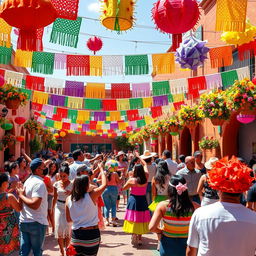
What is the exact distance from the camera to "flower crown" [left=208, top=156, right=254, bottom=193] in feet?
8.57

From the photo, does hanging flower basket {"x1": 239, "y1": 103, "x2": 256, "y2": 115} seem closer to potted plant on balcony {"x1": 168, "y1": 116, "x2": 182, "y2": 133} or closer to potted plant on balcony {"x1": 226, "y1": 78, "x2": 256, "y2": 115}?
potted plant on balcony {"x1": 226, "y1": 78, "x2": 256, "y2": 115}

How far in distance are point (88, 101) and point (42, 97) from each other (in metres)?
2.15

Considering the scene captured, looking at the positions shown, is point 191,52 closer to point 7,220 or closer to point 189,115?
point 7,220

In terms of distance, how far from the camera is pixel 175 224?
3.78 m

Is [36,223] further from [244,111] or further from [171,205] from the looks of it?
[244,111]

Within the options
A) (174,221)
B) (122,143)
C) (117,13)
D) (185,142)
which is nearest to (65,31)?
(117,13)

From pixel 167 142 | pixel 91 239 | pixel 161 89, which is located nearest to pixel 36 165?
pixel 91 239

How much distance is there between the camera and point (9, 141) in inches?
603

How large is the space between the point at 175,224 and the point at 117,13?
10.6 ft

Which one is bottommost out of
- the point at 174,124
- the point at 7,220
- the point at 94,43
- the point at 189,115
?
the point at 7,220

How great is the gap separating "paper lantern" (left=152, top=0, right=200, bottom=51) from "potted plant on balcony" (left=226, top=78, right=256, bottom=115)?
4.78 metres

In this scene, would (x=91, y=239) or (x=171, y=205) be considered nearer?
(x=171, y=205)

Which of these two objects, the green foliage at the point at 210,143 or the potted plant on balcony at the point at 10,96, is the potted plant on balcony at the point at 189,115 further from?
the potted plant on balcony at the point at 10,96

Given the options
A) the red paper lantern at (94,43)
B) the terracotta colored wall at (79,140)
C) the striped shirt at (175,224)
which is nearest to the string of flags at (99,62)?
the red paper lantern at (94,43)
